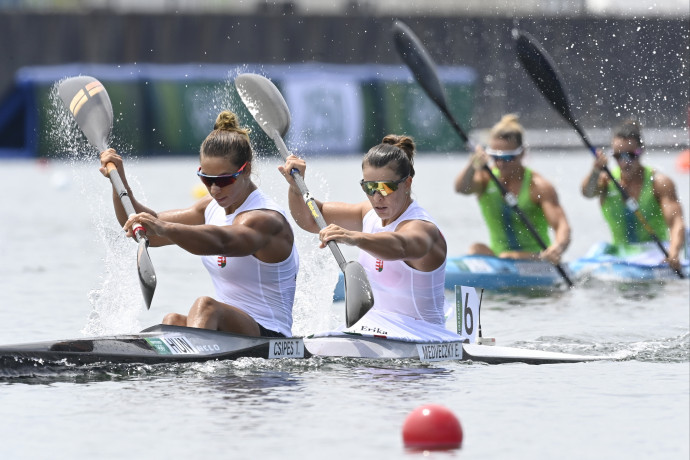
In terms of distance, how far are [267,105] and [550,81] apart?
437 centimetres

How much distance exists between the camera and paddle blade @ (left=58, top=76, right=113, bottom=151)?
332 inches

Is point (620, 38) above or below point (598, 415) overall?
above

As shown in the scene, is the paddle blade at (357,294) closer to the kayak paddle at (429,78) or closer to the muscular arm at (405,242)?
the muscular arm at (405,242)

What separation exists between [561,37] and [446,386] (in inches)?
1209

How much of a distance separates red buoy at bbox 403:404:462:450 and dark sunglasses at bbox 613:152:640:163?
738cm

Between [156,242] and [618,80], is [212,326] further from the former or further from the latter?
[618,80]

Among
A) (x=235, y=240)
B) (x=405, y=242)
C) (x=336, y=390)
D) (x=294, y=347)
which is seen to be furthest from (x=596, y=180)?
(x=235, y=240)

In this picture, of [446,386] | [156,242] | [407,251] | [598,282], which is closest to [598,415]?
[446,386]

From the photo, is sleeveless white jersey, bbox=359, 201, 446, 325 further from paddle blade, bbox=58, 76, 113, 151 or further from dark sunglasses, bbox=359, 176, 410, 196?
paddle blade, bbox=58, 76, 113, 151

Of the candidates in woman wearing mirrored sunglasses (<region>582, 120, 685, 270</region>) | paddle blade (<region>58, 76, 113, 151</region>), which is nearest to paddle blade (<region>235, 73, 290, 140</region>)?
paddle blade (<region>58, 76, 113, 151</region>)

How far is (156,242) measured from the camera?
7.61 m

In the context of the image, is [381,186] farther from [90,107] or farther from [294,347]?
[90,107]

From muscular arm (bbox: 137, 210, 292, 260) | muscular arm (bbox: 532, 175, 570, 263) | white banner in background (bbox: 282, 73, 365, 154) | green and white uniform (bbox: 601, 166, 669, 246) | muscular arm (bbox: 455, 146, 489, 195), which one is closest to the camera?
muscular arm (bbox: 137, 210, 292, 260)

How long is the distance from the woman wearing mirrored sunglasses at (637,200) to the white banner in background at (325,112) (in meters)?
15.6
